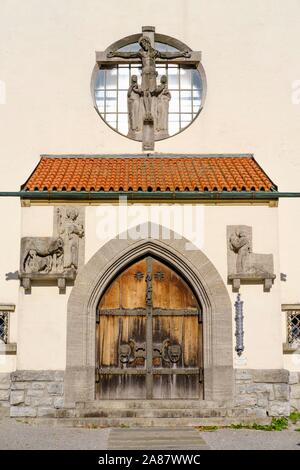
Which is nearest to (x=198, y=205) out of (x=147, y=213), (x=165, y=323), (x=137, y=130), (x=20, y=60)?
(x=147, y=213)

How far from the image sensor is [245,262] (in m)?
11.3

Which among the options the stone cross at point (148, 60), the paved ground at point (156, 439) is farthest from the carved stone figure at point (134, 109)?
the paved ground at point (156, 439)

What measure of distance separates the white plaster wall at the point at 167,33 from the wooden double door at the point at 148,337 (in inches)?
141

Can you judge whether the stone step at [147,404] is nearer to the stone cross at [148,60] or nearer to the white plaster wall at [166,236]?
the white plaster wall at [166,236]

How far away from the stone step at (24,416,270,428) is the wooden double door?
3.20ft

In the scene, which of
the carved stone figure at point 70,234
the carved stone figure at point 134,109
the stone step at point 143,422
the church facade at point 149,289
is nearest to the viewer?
the stone step at point 143,422

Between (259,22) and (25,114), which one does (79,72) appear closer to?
(25,114)

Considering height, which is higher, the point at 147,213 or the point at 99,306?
the point at 147,213

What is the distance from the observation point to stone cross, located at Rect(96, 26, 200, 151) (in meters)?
14.1

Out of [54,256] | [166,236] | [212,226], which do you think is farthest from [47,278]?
[212,226]

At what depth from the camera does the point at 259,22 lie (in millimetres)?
14438

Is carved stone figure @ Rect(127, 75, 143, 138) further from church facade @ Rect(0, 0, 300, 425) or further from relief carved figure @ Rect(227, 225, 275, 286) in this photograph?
relief carved figure @ Rect(227, 225, 275, 286)

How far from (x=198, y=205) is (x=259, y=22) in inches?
212

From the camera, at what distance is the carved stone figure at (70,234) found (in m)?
11.3
